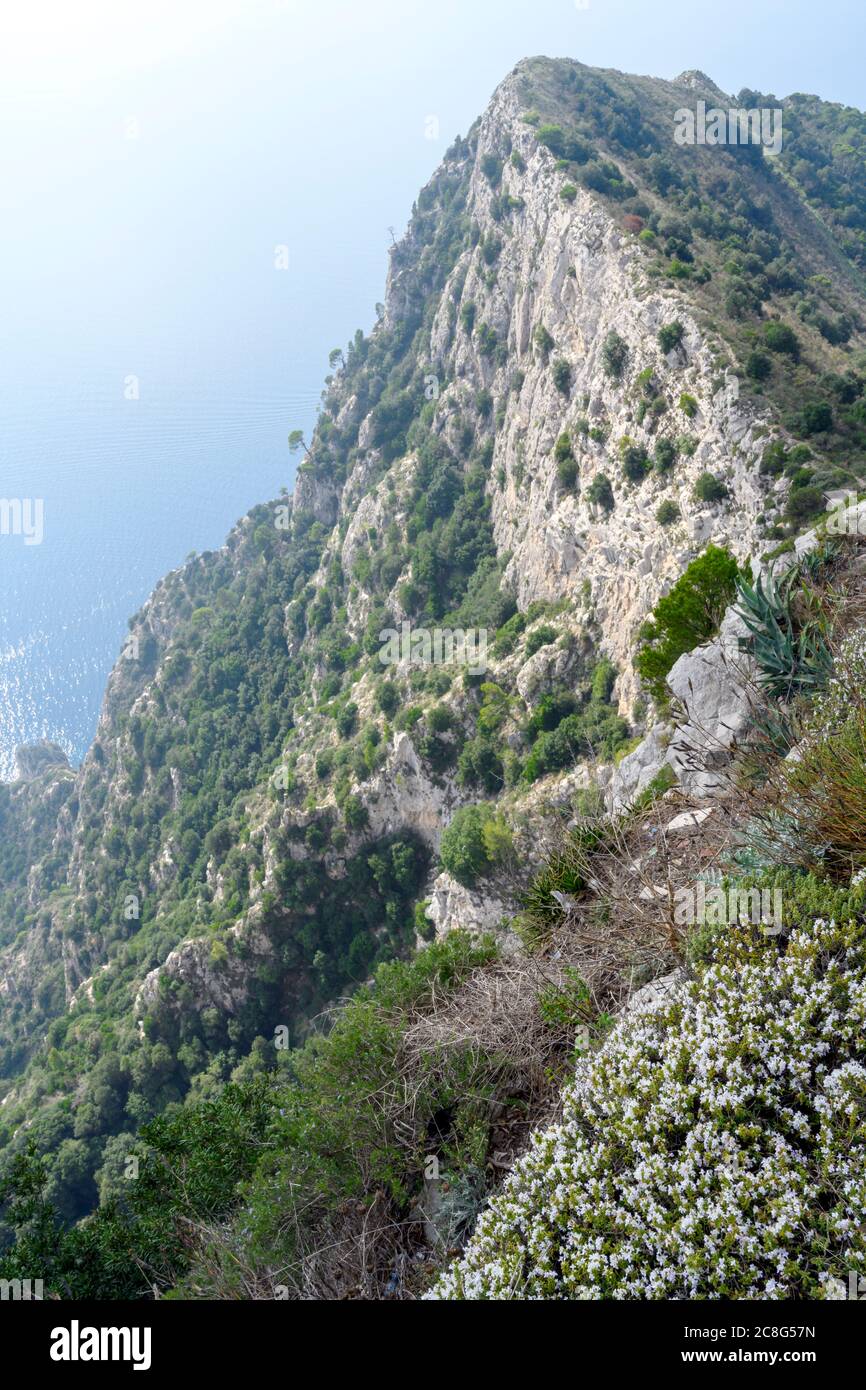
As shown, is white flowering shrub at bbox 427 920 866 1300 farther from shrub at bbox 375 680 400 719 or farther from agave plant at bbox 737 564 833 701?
shrub at bbox 375 680 400 719

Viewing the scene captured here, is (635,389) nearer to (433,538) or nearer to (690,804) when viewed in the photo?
(433,538)

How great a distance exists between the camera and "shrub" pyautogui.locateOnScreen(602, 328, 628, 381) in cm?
3234

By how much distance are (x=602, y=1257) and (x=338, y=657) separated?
5677 cm

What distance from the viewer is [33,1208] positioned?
434 inches

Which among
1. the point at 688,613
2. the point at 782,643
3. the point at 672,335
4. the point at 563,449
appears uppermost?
the point at 563,449

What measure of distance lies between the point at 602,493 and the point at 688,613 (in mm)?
19009

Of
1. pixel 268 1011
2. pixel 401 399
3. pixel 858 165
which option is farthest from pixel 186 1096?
pixel 858 165

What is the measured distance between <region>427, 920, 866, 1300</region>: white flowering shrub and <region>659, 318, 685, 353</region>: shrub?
98.3 ft

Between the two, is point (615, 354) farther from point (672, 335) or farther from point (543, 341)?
point (543, 341)

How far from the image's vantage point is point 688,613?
14.6 meters

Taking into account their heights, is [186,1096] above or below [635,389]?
below

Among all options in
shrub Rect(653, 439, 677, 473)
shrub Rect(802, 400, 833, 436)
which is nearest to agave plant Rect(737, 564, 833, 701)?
shrub Rect(802, 400, 833, 436)

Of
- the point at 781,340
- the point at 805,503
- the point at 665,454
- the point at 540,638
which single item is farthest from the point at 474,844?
A: the point at 781,340

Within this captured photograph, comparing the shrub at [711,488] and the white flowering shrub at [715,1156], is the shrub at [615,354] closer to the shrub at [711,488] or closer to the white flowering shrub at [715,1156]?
the shrub at [711,488]
